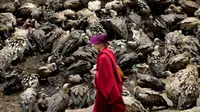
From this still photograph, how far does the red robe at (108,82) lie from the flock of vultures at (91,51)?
1167 millimetres

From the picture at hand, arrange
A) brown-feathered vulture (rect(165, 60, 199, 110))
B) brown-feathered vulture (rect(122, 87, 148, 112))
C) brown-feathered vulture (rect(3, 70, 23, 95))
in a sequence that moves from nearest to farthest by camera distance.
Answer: brown-feathered vulture (rect(122, 87, 148, 112)) < brown-feathered vulture (rect(165, 60, 199, 110)) < brown-feathered vulture (rect(3, 70, 23, 95))

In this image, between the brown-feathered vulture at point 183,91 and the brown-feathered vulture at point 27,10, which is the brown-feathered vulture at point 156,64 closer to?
the brown-feathered vulture at point 183,91

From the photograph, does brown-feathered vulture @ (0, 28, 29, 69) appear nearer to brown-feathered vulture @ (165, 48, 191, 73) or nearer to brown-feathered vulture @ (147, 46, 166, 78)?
brown-feathered vulture @ (147, 46, 166, 78)

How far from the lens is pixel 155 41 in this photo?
1055 centimetres

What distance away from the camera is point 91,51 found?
9.70 meters

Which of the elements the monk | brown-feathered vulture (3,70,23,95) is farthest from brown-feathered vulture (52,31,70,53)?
the monk

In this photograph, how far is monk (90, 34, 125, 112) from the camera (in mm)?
5949

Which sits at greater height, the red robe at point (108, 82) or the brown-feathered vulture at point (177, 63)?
the red robe at point (108, 82)

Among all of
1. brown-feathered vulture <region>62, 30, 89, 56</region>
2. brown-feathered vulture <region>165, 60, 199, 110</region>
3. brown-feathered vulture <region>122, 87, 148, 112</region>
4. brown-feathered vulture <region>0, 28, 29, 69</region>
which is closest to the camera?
brown-feathered vulture <region>122, 87, 148, 112</region>

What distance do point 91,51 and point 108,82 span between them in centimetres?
376

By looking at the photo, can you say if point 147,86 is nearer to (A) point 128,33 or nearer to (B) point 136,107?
(B) point 136,107

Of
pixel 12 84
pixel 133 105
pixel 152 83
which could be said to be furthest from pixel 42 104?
pixel 152 83

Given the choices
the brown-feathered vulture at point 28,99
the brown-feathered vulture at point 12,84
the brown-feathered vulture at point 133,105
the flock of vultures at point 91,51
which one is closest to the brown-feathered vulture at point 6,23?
the flock of vultures at point 91,51

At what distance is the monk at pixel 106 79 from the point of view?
5949mm
